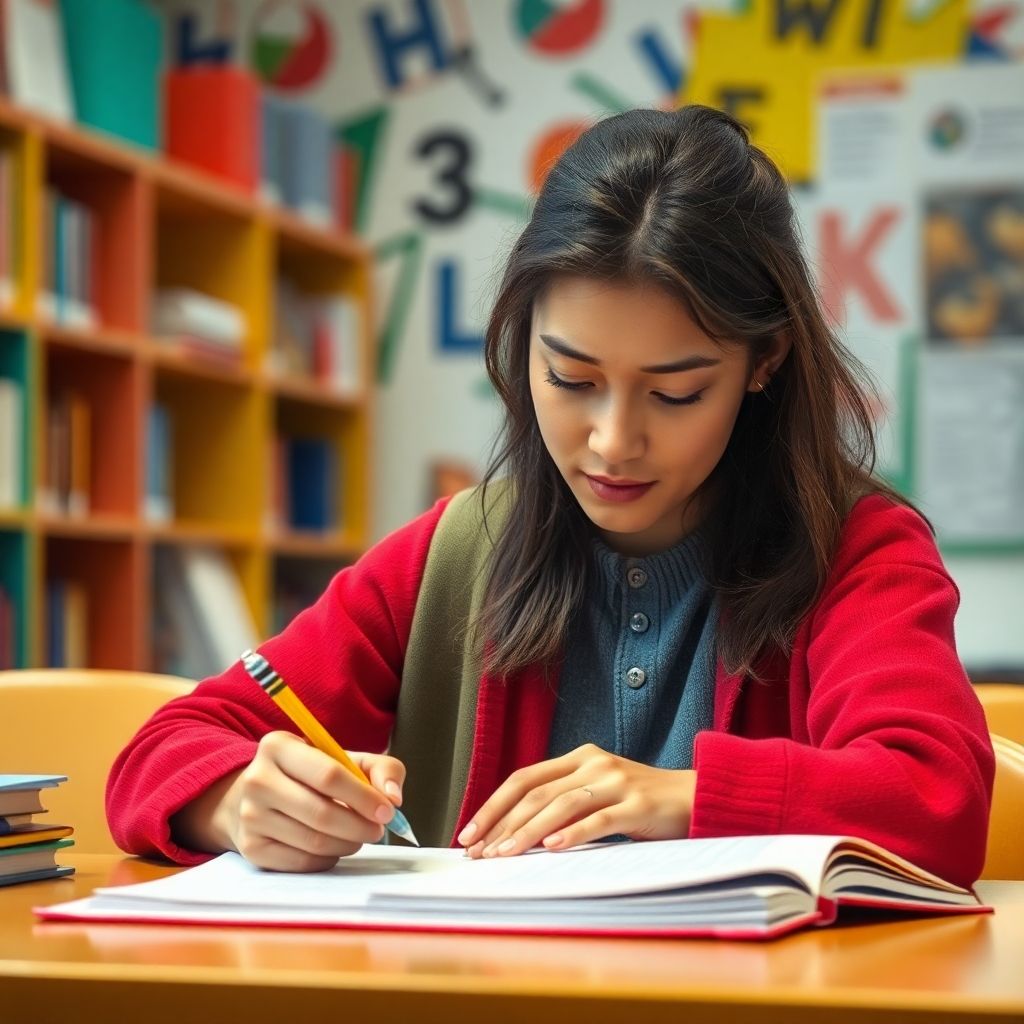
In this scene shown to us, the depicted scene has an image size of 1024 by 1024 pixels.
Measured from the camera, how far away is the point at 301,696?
1.38m

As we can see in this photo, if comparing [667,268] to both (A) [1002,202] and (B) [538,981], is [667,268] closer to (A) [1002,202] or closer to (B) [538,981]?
(B) [538,981]

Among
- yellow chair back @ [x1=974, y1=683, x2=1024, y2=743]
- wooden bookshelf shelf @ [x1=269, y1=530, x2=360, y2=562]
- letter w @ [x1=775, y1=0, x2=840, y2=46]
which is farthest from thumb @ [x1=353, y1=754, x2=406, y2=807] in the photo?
letter w @ [x1=775, y1=0, x2=840, y2=46]

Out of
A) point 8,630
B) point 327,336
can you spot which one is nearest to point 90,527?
point 8,630

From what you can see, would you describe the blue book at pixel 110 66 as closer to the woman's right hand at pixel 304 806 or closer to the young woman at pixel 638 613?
the young woman at pixel 638 613

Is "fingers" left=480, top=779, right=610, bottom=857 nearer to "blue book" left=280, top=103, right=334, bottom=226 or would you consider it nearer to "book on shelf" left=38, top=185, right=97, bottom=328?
"book on shelf" left=38, top=185, right=97, bottom=328

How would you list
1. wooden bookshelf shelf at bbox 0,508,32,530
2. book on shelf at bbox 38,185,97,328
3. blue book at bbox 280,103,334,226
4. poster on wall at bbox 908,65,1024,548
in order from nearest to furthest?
wooden bookshelf shelf at bbox 0,508,32,530
book on shelf at bbox 38,185,97,328
poster on wall at bbox 908,65,1024,548
blue book at bbox 280,103,334,226

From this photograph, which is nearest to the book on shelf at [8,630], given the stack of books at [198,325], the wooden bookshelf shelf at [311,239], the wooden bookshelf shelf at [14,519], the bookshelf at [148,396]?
the bookshelf at [148,396]

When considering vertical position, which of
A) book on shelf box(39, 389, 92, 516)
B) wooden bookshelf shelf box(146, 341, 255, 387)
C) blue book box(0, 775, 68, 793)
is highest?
wooden bookshelf shelf box(146, 341, 255, 387)

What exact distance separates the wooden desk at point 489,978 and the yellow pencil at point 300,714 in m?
0.17

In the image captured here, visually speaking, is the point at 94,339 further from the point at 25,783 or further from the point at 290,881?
the point at 290,881

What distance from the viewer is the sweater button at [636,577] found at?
141 cm

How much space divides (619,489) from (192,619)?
245 cm

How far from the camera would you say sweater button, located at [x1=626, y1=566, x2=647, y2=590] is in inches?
55.4

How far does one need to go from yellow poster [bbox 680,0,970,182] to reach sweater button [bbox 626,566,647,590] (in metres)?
2.62
